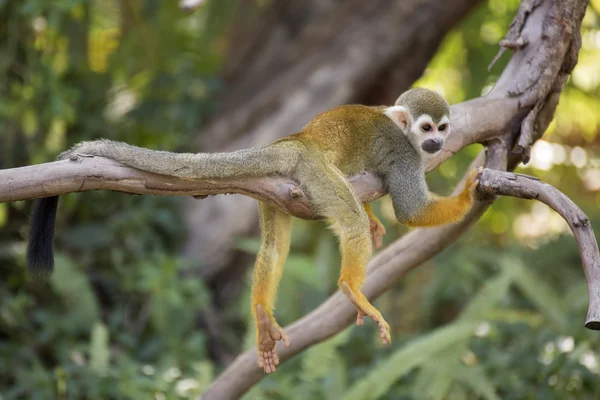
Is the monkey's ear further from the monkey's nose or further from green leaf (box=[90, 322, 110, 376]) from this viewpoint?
green leaf (box=[90, 322, 110, 376])

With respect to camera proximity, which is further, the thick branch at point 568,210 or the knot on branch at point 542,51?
the knot on branch at point 542,51

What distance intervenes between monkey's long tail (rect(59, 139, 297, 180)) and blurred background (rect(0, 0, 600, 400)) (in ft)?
6.64

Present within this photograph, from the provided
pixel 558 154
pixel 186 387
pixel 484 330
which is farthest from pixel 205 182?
pixel 558 154

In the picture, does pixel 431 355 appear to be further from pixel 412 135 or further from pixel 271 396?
pixel 412 135

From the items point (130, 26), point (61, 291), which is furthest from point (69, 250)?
point (130, 26)

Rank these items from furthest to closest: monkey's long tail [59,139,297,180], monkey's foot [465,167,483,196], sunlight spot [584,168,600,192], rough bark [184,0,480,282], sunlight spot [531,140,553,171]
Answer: sunlight spot [584,168,600,192] → sunlight spot [531,140,553,171] → rough bark [184,0,480,282] → monkey's foot [465,167,483,196] → monkey's long tail [59,139,297,180]

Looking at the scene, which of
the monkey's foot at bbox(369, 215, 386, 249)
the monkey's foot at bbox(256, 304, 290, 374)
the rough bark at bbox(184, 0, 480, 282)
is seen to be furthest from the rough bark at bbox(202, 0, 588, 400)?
the rough bark at bbox(184, 0, 480, 282)

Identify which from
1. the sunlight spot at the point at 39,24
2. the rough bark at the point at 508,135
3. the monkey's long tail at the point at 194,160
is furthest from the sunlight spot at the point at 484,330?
the sunlight spot at the point at 39,24

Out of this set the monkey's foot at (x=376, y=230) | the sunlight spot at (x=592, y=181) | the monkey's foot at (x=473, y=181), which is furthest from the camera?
the sunlight spot at (x=592, y=181)

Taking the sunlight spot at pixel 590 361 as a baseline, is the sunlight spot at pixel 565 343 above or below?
below

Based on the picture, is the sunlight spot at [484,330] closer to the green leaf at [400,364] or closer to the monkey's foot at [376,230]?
the green leaf at [400,364]

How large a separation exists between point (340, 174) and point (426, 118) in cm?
48

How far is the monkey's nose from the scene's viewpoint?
313cm

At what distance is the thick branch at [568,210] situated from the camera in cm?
233
